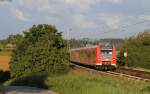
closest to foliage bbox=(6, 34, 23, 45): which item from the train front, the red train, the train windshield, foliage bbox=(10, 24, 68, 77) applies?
foliage bbox=(10, 24, 68, 77)

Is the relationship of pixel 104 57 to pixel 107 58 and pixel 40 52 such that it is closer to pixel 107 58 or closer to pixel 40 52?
pixel 107 58

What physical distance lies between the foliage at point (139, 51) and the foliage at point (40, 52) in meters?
23.7

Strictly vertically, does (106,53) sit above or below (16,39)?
below

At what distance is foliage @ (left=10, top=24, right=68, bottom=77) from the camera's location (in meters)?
44.1

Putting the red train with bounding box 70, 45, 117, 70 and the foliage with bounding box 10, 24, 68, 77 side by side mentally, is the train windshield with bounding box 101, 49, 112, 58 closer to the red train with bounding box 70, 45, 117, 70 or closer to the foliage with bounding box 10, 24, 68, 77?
the red train with bounding box 70, 45, 117, 70

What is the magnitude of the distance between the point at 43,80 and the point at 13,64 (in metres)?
20.4

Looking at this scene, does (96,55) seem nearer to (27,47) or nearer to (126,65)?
(27,47)

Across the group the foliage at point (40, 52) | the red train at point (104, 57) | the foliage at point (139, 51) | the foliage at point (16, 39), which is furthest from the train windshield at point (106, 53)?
the foliage at point (139, 51)

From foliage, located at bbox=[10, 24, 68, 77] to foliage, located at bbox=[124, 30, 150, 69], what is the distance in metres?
23.7

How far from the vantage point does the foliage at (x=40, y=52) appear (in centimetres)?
4409

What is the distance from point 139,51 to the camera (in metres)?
70.4

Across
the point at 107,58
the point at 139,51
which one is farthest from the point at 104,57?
the point at 139,51

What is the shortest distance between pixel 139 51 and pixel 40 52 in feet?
91.9

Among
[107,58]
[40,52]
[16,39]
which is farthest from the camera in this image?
[16,39]
